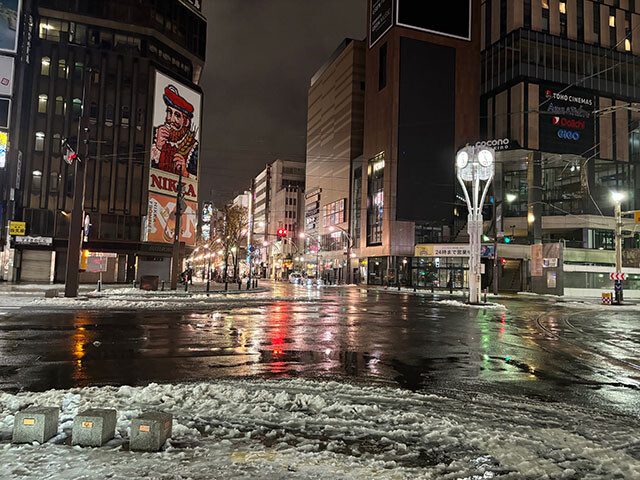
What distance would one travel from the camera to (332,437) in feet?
18.0

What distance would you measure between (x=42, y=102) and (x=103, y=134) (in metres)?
6.47

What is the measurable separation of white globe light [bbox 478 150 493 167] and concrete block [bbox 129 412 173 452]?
30.1 meters

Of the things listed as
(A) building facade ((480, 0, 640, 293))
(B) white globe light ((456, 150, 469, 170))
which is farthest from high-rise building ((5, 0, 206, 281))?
(A) building facade ((480, 0, 640, 293))

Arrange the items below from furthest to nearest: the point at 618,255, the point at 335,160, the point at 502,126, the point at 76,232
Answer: the point at 335,160
the point at 502,126
the point at 618,255
the point at 76,232

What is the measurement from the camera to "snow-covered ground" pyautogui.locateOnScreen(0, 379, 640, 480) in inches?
177

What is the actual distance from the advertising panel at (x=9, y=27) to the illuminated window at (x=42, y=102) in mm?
5239

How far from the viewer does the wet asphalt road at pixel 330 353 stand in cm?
831

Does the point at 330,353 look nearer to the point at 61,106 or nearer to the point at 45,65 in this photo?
the point at 61,106

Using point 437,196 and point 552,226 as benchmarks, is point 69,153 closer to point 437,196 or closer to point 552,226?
point 437,196

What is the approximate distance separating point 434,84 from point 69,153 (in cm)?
6360

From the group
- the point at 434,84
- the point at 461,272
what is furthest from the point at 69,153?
the point at 434,84

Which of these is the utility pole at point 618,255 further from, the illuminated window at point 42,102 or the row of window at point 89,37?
the illuminated window at point 42,102

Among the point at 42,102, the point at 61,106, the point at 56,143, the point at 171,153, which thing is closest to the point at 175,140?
the point at 171,153

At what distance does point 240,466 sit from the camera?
450 centimetres
